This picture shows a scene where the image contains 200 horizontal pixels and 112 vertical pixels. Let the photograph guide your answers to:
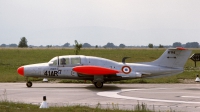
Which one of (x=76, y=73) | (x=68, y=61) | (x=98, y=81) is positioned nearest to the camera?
(x=98, y=81)

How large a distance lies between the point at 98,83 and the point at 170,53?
5.23m

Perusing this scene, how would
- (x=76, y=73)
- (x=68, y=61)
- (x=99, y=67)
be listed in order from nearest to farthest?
(x=99, y=67) < (x=76, y=73) < (x=68, y=61)

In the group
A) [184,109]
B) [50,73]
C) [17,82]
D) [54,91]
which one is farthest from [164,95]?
[17,82]

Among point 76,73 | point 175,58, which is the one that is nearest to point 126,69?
point 76,73

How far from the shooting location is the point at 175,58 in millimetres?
23953

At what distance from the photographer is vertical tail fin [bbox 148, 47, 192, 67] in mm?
23828

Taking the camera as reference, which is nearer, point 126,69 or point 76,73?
point 76,73

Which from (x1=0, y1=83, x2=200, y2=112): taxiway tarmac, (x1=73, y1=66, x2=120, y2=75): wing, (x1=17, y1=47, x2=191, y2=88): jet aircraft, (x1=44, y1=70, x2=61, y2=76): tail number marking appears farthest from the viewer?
(x1=44, y1=70, x2=61, y2=76): tail number marking

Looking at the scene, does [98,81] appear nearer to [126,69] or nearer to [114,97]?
[126,69]

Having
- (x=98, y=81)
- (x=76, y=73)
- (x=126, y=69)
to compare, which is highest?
(x=126, y=69)

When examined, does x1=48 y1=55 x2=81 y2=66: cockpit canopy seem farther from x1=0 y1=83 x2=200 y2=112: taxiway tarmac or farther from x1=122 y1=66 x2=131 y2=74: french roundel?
x1=122 y1=66 x2=131 y2=74: french roundel

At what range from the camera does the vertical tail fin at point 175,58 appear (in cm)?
2383

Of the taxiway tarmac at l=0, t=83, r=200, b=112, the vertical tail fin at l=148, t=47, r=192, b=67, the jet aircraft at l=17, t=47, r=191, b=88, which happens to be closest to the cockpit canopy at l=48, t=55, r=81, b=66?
the jet aircraft at l=17, t=47, r=191, b=88

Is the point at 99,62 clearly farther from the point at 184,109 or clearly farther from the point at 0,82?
the point at 184,109
